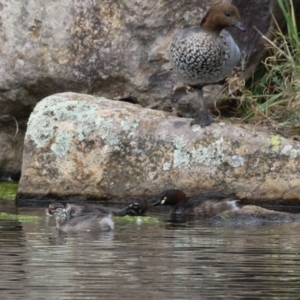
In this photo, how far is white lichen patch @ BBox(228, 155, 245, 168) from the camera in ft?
39.3

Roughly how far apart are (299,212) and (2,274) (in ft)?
14.1

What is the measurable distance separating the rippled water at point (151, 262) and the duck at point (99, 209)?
179mm

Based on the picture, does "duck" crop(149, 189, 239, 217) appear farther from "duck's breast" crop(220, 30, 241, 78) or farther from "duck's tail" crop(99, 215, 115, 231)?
"duck's breast" crop(220, 30, 241, 78)

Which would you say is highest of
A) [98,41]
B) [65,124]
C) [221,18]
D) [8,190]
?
[221,18]

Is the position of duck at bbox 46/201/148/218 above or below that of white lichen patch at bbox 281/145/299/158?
below

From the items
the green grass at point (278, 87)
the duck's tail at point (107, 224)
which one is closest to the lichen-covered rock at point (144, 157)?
the green grass at point (278, 87)

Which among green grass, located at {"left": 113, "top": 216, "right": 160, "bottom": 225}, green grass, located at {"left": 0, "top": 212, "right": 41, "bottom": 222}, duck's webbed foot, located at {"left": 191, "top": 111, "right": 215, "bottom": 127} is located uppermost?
duck's webbed foot, located at {"left": 191, "top": 111, "right": 215, "bottom": 127}

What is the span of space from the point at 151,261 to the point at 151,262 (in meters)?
0.05

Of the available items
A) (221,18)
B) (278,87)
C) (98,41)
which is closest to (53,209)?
(221,18)

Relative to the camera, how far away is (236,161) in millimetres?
12000

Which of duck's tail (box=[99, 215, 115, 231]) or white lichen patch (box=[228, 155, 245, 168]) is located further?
white lichen patch (box=[228, 155, 245, 168])

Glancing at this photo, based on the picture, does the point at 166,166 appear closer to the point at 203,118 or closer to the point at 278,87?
the point at 203,118

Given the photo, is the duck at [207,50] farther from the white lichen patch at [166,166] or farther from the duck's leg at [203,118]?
the white lichen patch at [166,166]

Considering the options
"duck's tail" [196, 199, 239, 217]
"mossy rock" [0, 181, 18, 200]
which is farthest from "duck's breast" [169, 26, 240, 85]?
"mossy rock" [0, 181, 18, 200]
